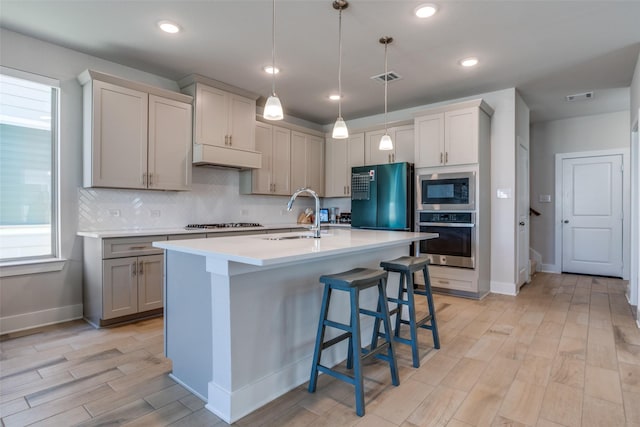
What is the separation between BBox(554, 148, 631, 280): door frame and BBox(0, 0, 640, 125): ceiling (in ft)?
4.45

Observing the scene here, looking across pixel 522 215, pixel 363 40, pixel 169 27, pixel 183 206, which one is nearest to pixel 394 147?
pixel 522 215

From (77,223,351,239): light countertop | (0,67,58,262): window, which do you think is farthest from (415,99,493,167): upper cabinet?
(0,67,58,262): window

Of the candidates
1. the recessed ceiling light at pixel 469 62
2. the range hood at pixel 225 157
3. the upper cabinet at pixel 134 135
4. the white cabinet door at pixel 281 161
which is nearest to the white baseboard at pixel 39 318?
the upper cabinet at pixel 134 135

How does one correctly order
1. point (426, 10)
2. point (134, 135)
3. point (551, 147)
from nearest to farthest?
point (426, 10) → point (134, 135) → point (551, 147)

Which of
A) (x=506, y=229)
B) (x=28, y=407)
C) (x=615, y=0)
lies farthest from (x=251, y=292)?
(x=506, y=229)

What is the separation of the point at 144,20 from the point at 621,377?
426 cm

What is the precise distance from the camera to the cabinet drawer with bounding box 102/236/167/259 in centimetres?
308

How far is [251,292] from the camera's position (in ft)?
6.07

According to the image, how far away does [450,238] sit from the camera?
4.25 m

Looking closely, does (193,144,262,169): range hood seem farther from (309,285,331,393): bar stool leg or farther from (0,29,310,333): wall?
(309,285,331,393): bar stool leg

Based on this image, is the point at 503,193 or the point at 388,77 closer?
the point at 388,77

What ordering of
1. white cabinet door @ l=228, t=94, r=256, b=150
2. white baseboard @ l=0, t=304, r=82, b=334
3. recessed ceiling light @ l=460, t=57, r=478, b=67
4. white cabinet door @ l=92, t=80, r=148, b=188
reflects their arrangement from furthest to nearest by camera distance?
white cabinet door @ l=228, t=94, r=256, b=150
recessed ceiling light @ l=460, t=57, r=478, b=67
white cabinet door @ l=92, t=80, r=148, b=188
white baseboard @ l=0, t=304, r=82, b=334

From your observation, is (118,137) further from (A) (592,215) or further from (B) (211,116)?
(A) (592,215)

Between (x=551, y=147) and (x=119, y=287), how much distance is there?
667 cm
